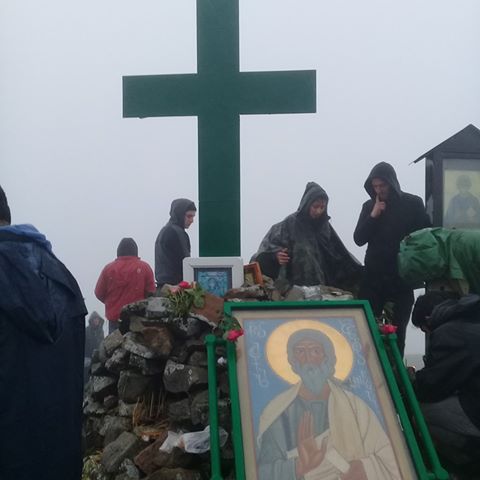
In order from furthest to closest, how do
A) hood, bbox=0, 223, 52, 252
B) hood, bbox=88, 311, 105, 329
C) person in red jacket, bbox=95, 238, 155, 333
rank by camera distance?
1. hood, bbox=88, 311, 105, 329
2. person in red jacket, bbox=95, 238, 155, 333
3. hood, bbox=0, 223, 52, 252

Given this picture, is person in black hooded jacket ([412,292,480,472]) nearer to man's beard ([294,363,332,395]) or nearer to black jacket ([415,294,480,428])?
black jacket ([415,294,480,428])

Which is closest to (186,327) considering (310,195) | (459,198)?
(310,195)

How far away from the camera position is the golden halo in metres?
3.58

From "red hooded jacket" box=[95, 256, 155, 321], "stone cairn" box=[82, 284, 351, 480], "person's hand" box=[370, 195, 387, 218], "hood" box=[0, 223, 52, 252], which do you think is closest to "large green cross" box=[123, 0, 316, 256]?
"stone cairn" box=[82, 284, 351, 480]

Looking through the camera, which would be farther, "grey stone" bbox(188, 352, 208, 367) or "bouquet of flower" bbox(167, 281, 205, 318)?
"bouquet of flower" bbox(167, 281, 205, 318)

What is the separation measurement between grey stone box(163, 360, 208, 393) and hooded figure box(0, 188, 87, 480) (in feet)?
3.25

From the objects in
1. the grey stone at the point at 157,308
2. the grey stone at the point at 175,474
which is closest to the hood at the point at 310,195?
the grey stone at the point at 157,308

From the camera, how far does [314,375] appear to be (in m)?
3.57

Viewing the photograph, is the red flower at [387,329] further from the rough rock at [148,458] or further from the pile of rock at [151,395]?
the rough rock at [148,458]

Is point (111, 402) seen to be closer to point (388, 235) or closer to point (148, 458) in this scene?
point (148, 458)

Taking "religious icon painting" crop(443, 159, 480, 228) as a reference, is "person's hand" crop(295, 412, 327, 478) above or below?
below

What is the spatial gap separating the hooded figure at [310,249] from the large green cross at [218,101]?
300mm

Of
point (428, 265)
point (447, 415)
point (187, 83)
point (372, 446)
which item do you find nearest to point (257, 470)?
point (372, 446)

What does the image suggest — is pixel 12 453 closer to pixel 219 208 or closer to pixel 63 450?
pixel 63 450
